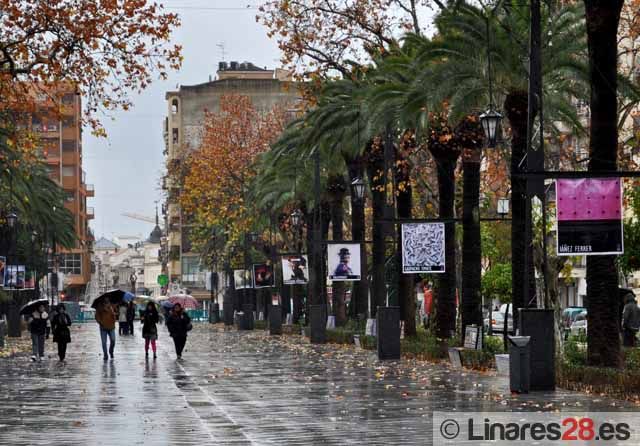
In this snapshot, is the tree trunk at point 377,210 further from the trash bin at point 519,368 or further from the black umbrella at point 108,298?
the trash bin at point 519,368

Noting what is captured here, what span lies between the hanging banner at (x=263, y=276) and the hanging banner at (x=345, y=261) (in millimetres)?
26106

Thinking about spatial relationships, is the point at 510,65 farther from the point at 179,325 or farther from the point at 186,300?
the point at 186,300

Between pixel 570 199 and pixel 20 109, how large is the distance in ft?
46.8

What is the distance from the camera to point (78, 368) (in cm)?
3572

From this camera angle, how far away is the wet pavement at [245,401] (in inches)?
688

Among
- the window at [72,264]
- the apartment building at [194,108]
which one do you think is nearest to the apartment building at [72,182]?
the window at [72,264]

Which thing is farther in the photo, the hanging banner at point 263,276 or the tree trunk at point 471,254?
the hanging banner at point 263,276

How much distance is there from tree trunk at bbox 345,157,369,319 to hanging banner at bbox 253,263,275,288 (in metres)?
10.2

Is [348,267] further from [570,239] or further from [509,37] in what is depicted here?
[570,239]

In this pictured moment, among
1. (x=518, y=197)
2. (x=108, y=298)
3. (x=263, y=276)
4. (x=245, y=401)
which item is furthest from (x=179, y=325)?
(x=263, y=276)

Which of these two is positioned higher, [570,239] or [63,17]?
[63,17]

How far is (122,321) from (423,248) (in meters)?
40.9

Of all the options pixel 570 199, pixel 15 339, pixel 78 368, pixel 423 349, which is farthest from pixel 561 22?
pixel 15 339

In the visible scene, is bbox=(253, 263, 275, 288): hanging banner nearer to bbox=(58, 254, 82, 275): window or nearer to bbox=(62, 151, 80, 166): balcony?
bbox=(62, 151, 80, 166): balcony
